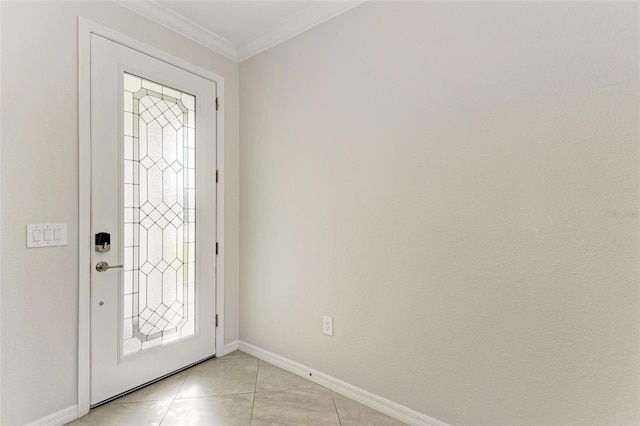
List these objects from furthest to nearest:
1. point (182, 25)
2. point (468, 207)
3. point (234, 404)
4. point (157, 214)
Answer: point (182, 25) → point (157, 214) → point (234, 404) → point (468, 207)

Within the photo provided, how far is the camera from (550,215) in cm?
133

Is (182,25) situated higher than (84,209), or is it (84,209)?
(182,25)

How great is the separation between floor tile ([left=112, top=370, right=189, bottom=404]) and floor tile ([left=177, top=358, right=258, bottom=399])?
0.05 metres

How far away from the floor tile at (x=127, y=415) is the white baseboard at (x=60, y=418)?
0.12 feet

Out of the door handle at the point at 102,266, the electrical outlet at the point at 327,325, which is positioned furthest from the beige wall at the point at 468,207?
the door handle at the point at 102,266

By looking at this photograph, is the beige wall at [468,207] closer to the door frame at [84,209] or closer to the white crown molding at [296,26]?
the white crown molding at [296,26]

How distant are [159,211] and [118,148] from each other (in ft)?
A: 1.54

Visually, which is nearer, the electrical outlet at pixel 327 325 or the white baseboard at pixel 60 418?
the white baseboard at pixel 60 418

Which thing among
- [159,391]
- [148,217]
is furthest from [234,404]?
[148,217]

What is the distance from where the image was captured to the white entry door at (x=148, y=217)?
1843 mm

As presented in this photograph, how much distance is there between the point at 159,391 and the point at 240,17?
2.61 meters

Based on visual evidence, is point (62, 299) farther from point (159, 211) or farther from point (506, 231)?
point (506, 231)

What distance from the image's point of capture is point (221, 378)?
216 cm

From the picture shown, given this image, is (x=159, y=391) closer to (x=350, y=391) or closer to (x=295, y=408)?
(x=295, y=408)
